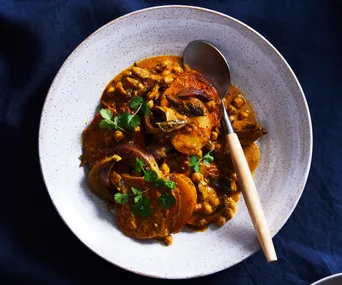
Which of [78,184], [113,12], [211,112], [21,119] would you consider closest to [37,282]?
[78,184]

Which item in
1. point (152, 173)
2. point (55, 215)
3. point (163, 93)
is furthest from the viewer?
point (55, 215)

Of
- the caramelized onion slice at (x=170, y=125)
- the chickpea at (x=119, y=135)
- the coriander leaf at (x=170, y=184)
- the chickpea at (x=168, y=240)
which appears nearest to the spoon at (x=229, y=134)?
the caramelized onion slice at (x=170, y=125)

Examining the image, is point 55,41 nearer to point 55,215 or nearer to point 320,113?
point 55,215

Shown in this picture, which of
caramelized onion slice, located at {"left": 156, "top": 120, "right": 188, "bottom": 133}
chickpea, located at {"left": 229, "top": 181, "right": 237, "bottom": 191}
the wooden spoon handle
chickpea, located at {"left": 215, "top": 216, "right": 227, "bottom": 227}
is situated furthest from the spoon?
caramelized onion slice, located at {"left": 156, "top": 120, "right": 188, "bottom": 133}

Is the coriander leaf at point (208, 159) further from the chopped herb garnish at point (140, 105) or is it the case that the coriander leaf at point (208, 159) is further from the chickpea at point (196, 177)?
the chopped herb garnish at point (140, 105)

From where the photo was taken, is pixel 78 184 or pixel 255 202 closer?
pixel 255 202

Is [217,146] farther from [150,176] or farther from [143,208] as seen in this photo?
[143,208]
